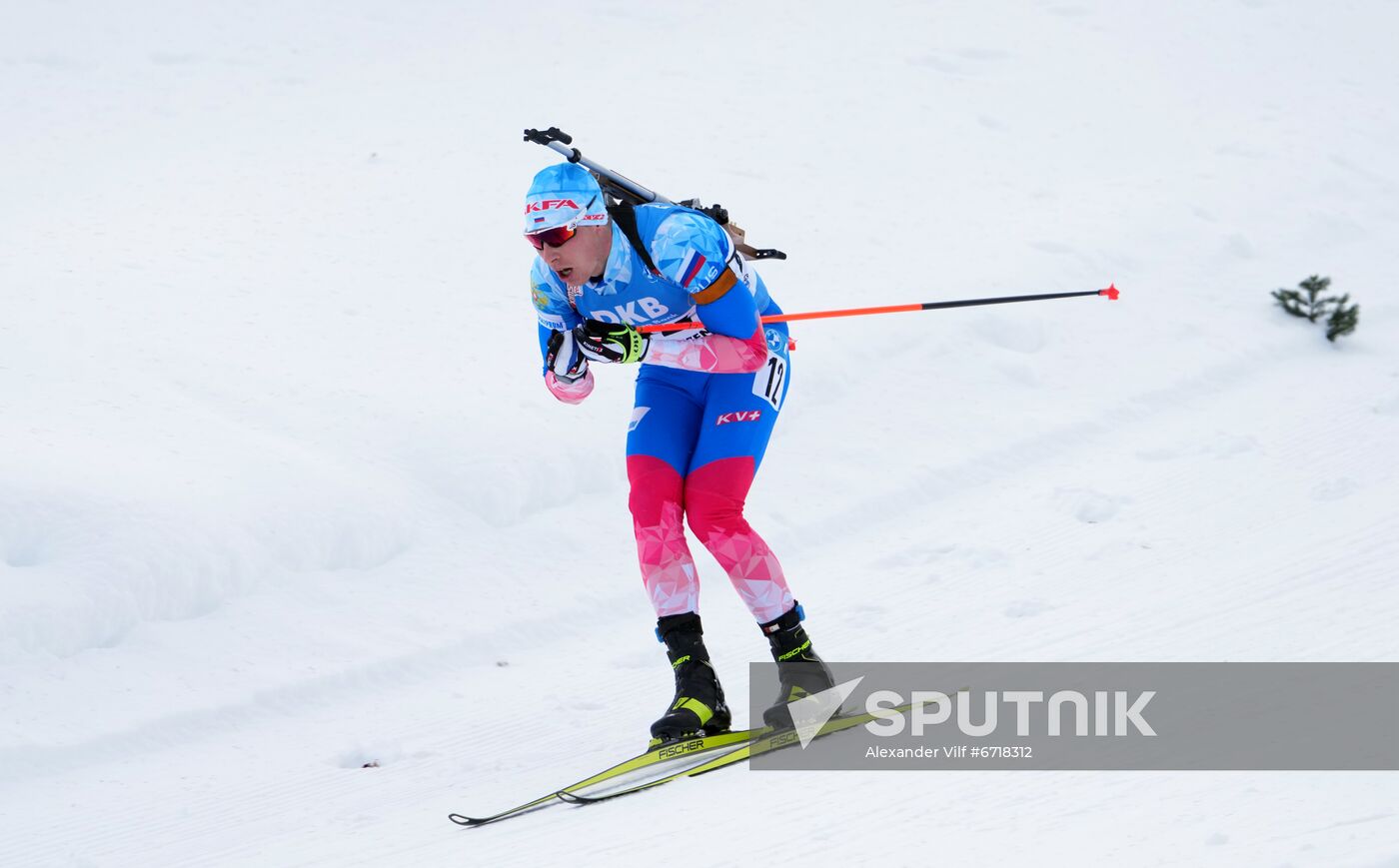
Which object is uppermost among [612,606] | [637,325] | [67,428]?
[637,325]

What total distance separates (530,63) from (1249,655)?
1140 centimetres

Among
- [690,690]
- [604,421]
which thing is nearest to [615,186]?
[690,690]

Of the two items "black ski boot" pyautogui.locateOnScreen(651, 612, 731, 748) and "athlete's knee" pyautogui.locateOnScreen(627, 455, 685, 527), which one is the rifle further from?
"black ski boot" pyautogui.locateOnScreen(651, 612, 731, 748)

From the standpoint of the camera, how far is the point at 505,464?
8195 mm

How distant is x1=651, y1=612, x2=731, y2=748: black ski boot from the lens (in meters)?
5.00

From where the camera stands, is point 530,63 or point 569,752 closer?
point 569,752

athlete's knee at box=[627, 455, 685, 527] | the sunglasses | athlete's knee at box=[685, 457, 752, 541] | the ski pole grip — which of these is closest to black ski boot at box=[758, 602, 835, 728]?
athlete's knee at box=[685, 457, 752, 541]

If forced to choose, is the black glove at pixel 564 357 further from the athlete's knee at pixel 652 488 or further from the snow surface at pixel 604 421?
the snow surface at pixel 604 421

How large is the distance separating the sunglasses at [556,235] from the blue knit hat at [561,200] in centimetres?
1

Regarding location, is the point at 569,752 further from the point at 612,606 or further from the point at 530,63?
the point at 530,63

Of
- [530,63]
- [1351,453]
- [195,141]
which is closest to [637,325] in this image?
[1351,453]

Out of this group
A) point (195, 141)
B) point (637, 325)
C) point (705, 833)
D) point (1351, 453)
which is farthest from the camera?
point (195, 141)

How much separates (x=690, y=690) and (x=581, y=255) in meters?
1.64

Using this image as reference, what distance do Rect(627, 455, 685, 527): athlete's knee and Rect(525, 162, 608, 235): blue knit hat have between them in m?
0.94
